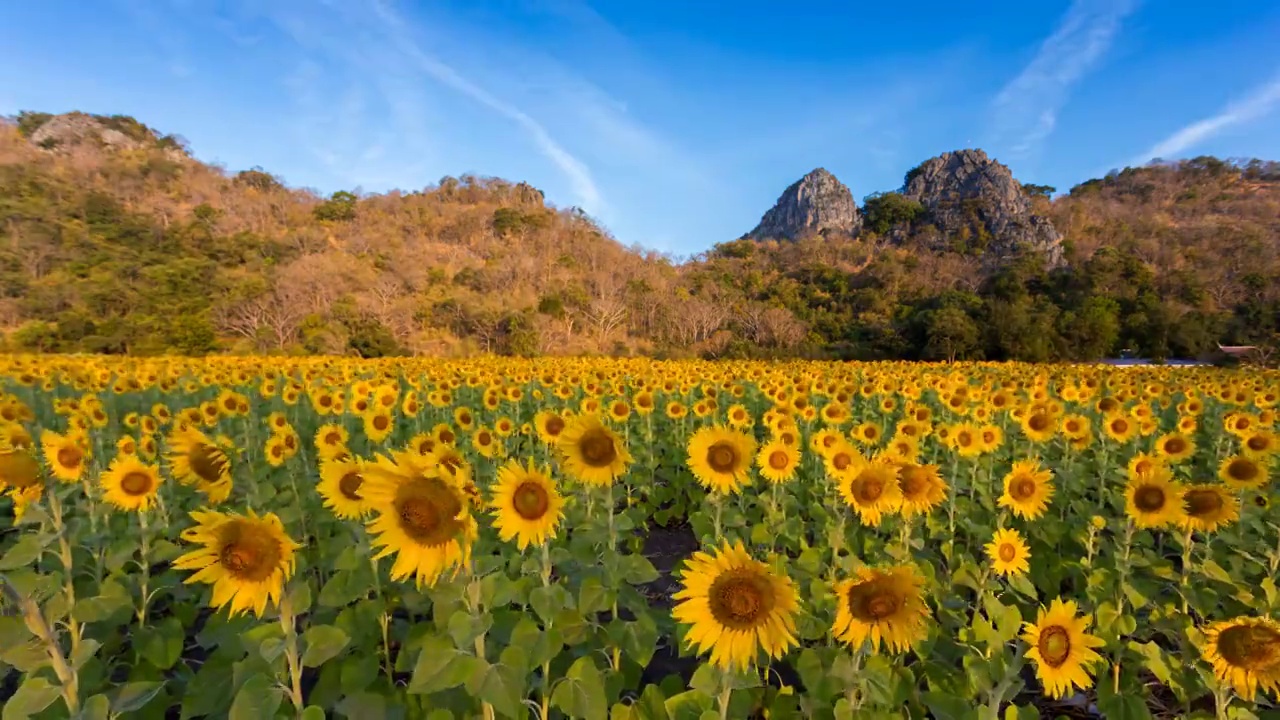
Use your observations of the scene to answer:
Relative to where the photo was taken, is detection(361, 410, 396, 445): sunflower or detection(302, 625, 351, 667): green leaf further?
detection(361, 410, 396, 445): sunflower

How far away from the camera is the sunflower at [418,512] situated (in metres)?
1.93

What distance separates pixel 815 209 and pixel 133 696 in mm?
131119

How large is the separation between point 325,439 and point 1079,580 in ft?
21.0

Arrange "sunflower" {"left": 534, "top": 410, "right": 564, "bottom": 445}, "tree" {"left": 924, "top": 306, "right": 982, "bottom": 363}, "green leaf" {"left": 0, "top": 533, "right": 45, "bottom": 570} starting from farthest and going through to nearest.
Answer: "tree" {"left": 924, "top": 306, "right": 982, "bottom": 363}, "sunflower" {"left": 534, "top": 410, "right": 564, "bottom": 445}, "green leaf" {"left": 0, "top": 533, "right": 45, "bottom": 570}

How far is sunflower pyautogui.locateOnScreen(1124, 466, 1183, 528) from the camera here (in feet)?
11.1

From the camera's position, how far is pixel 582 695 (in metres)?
2.07

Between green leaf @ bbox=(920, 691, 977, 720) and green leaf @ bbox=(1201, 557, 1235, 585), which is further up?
green leaf @ bbox=(1201, 557, 1235, 585)

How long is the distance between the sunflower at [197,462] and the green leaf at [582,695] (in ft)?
8.36

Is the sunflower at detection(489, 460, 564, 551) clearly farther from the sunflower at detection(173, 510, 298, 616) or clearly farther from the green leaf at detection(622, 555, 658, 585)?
the sunflower at detection(173, 510, 298, 616)

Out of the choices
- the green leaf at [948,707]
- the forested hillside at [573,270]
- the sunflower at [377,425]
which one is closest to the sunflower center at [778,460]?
the green leaf at [948,707]

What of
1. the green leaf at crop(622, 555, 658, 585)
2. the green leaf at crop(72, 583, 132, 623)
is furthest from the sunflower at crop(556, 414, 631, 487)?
the green leaf at crop(72, 583, 132, 623)

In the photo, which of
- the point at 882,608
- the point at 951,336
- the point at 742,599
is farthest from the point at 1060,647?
the point at 951,336

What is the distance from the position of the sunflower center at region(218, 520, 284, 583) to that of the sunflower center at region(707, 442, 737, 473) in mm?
2541

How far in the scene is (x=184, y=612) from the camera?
335 cm
